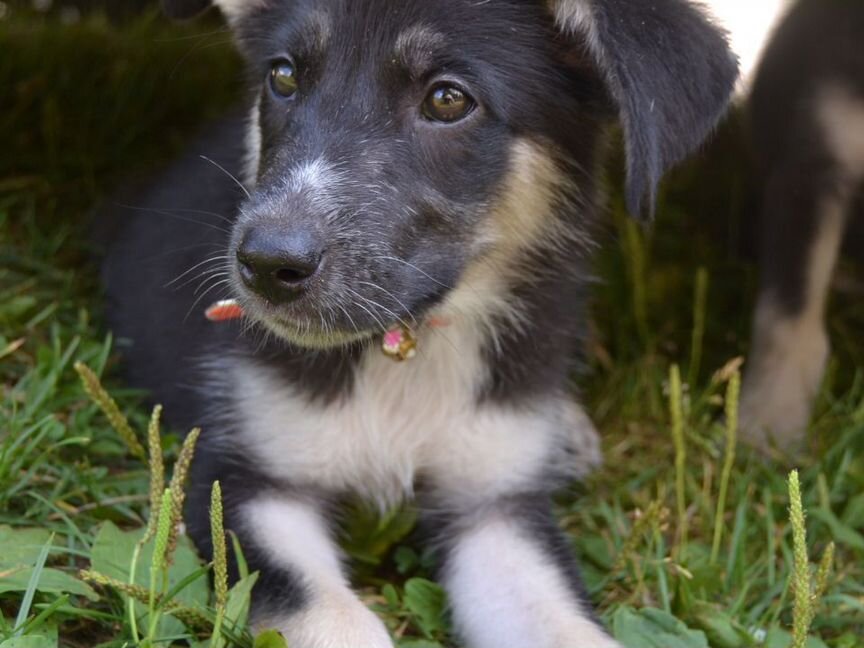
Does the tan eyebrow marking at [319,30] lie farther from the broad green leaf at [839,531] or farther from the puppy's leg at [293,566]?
the broad green leaf at [839,531]

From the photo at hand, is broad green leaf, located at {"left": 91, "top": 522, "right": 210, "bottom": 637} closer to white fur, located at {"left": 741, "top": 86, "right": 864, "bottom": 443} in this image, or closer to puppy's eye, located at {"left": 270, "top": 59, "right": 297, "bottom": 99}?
puppy's eye, located at {"left": 270, "top": 59, "right": 297, "bottom": 99}

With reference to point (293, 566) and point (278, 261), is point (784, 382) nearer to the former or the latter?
point (293, 566)

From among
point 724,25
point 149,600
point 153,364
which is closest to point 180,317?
point 153,364

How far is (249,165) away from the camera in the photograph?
3.44m

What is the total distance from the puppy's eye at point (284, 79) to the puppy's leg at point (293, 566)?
93 centimetres

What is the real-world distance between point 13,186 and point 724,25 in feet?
9.69

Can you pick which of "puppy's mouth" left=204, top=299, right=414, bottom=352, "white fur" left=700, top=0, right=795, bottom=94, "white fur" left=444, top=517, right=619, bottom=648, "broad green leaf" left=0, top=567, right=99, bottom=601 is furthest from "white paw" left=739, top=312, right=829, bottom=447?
"broad green leaf" left=0, top=567, right=99, bottom=601

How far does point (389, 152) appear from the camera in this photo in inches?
109

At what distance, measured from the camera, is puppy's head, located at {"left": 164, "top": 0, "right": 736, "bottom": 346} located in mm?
2631

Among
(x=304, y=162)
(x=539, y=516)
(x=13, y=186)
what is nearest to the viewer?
(x=304, y=162)

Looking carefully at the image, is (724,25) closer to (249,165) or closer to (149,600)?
(249,165)

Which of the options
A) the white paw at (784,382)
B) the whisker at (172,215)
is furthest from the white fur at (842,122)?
the whisker at (172,215)

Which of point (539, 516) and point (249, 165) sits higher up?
point (249, 165)

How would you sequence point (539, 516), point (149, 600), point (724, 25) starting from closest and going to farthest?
1. point (149, 600)
2. point (724, 25)
3. point (539, 516)
